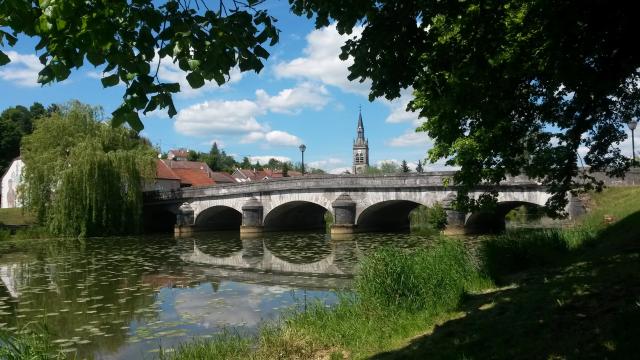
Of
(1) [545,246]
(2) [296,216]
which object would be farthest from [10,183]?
(1) [545,246]

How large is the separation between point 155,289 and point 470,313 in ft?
28.8

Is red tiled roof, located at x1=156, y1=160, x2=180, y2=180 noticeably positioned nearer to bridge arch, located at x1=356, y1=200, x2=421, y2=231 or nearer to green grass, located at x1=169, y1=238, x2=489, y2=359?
bridge arch, located at x1=356, y1=200, x2=421, y2=231

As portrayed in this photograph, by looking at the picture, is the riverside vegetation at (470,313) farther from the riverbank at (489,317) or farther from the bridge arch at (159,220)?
the bridge arch at (159,220)

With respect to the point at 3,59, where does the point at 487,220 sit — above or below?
below

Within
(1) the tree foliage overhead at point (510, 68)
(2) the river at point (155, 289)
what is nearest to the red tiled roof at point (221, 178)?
(2) the river at point (155, 289)

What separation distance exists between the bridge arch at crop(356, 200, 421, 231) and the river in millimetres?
5231

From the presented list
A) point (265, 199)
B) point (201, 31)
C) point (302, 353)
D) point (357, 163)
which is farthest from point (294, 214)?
point (357, 163)

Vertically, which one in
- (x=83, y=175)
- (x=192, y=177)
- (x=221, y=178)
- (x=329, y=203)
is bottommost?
(x=329, y=203)

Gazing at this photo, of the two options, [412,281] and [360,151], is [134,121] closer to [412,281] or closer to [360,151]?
[412,281]

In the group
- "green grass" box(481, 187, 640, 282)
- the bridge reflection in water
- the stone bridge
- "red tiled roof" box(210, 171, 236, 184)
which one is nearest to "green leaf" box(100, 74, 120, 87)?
"green grass" box(481, 187, 640, 282)

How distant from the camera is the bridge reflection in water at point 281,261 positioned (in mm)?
13805

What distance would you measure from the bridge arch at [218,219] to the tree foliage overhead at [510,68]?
28.4 meters

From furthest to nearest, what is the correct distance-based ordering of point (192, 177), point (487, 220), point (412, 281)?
1. point (192, 177)
2. point (487, 220)
3. point (412, 281)

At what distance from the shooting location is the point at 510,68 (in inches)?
234
